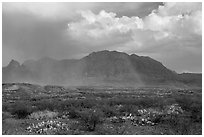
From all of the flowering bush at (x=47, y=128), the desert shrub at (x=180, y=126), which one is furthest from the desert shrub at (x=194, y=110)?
the flowering bush at (x=47, y=128)

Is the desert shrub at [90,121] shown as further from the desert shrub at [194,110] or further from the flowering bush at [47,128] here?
the desert shrub at [194,110]

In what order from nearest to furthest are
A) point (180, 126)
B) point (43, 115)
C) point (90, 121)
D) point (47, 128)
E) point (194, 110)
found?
point (47, 128)
point (180, 126)
point (90, 121)
point (43, 115)
point (194, 110)

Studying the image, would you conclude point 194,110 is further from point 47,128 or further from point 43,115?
point 47,128

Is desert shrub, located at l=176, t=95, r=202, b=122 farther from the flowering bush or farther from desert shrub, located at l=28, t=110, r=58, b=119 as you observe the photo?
desert shrub, located at l=28, t=110, r=58, b=119

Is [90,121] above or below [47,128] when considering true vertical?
above

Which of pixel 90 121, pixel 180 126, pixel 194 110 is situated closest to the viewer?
pixel 180 126

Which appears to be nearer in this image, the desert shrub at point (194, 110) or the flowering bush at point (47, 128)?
the flowering bush at point (47, 128)


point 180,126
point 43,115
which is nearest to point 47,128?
point 43,115

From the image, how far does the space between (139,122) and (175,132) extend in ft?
7.64

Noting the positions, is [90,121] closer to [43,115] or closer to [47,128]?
[47,128]

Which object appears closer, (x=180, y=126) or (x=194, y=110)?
(x=180, y=126)

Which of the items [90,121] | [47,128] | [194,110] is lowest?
[47,128]

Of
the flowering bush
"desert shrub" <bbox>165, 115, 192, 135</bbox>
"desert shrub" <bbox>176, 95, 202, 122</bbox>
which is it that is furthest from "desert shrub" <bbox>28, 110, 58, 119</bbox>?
"desert shrub" <bbox>176, 95, 202, 122</bbox>

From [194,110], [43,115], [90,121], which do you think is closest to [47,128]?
[90,121]
